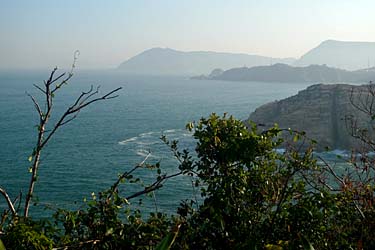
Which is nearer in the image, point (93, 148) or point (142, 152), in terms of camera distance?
point (142, 152)

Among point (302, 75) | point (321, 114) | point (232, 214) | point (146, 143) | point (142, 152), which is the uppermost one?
point (302, 75)

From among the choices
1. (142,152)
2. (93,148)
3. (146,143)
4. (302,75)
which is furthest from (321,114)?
(302,75)

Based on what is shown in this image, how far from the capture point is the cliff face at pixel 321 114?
32031 mm

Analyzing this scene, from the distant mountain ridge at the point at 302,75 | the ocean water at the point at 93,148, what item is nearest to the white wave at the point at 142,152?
the ocean water at the point at 93,148

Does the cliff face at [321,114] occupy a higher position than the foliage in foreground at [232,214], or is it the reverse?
the foliage in foreground at [232,214]

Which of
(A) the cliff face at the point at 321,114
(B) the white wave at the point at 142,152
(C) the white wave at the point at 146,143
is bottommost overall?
(B) the white wave at the point at 142,152

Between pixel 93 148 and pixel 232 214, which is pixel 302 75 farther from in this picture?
pixel 232 214

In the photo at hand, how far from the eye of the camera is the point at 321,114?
34875 mm

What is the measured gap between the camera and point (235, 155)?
3.49 m

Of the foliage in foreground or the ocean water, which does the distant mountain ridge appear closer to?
the ocean water

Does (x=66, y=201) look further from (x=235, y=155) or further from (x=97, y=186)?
(x=235, y=155)

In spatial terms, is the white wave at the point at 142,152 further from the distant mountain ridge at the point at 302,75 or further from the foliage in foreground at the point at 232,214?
the distant mountain ridge at the point at 302,75

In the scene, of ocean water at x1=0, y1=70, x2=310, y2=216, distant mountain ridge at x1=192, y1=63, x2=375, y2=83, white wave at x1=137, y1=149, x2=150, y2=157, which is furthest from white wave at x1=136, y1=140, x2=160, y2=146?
distant mountain ridge at x1=192, y1=63, x2=375, y2=83

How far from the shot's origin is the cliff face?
3203cm
